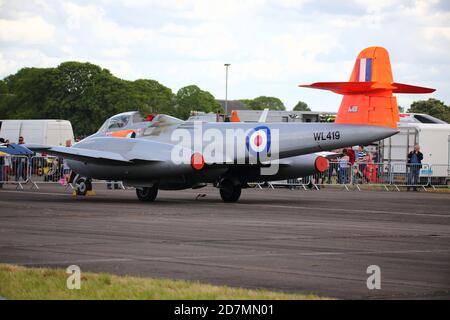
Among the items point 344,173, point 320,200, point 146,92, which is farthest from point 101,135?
point 146,92

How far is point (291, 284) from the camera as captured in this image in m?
9.78

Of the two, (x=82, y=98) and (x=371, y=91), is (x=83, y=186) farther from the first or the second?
(x=82, y=98)

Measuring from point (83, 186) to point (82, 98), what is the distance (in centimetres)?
8045

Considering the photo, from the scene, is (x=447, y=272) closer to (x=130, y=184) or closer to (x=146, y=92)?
(x=130, y=184)

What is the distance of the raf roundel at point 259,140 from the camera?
24.0m

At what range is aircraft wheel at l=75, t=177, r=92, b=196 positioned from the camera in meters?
27.5

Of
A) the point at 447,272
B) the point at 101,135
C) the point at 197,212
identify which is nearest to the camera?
the point at 447,272

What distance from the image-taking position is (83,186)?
2752 centimetres

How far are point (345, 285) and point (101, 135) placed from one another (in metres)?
18.1

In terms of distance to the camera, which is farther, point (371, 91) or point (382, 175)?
point (382, 175)

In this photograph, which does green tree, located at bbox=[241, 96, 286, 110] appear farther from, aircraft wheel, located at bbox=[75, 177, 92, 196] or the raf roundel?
the raf roundel

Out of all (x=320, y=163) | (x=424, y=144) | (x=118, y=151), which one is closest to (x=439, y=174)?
(x=424, y=144)

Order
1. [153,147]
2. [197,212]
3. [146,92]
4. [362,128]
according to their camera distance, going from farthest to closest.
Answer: [146,92] < [153,147] < [362,128] < [197,212]
